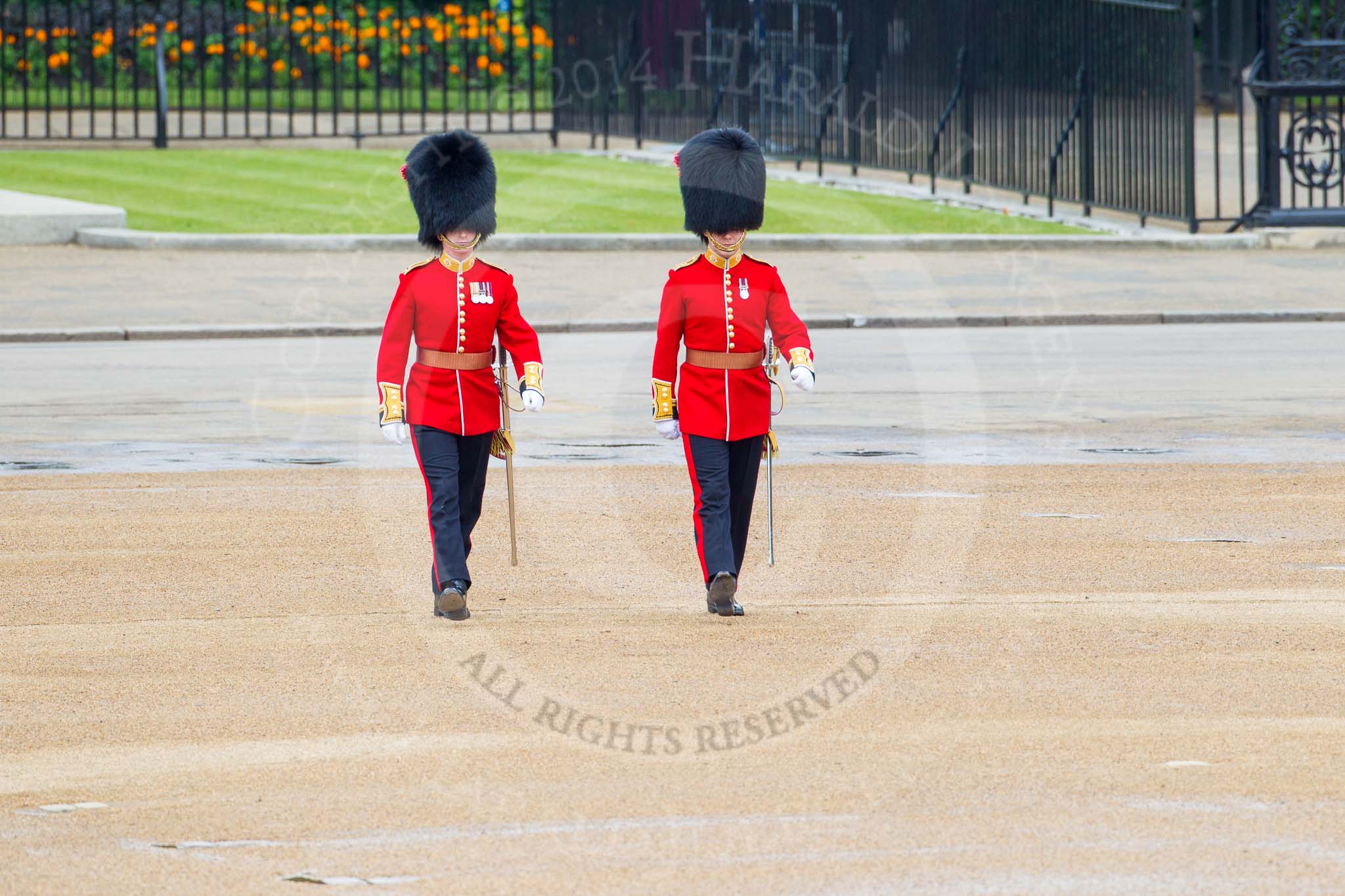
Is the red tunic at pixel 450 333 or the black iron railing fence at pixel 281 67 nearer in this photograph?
the red tunic at pixel 450 333

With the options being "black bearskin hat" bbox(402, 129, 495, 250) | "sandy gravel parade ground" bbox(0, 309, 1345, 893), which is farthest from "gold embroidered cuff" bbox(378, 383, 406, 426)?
"sandy gravel parade ground" bbox(0, 309, 1345, 893)

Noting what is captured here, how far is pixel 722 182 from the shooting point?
7.30 metres

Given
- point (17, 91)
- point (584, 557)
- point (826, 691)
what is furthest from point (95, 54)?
point (826, 691)

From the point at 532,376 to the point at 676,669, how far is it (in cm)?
130

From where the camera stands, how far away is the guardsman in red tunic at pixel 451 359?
23.5 ft

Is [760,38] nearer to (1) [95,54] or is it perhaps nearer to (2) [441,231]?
(1) [95,54]

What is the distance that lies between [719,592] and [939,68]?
690 inches

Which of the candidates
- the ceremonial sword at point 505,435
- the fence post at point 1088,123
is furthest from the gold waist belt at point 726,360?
the fence post at point 1088,123

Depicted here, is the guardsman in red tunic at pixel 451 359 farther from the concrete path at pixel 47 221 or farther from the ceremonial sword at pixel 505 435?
the concrete path at pixel 47 221

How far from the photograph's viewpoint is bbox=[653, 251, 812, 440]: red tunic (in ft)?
23.7

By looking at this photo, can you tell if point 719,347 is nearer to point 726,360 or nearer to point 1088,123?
point 726,360

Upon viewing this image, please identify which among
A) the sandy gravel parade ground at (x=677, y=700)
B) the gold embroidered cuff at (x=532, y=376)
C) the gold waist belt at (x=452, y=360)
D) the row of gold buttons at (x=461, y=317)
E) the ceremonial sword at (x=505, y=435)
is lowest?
the sandy gravel parade ground at (x=677, y=700)

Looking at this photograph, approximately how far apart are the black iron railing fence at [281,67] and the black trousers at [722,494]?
19885 mm

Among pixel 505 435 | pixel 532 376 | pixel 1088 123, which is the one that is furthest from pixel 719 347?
pixel 1088 123
